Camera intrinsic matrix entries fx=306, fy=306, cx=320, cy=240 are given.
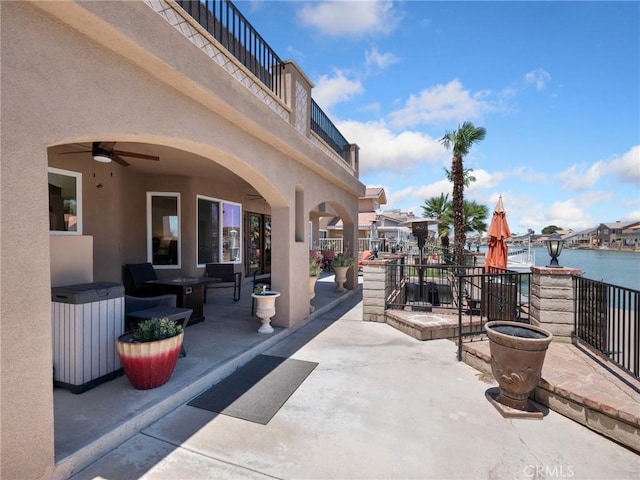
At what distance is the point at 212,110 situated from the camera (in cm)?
377

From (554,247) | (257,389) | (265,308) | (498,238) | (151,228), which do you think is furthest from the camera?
(151,228)

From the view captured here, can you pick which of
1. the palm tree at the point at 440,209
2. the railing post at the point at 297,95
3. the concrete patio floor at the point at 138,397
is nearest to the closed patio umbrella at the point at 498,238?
the railing post at the point at 297,95

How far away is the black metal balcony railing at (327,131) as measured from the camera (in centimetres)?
772

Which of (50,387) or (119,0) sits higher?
(119,0)

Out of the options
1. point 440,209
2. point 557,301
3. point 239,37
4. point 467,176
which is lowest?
point 557,301

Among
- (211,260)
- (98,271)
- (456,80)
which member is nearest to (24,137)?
(98,271)

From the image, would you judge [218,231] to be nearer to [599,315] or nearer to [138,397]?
[138,397]

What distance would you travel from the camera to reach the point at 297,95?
652 cm

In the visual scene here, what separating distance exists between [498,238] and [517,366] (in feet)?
16.2

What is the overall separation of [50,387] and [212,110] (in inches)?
124

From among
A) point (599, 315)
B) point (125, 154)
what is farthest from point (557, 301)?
point (125, 154)

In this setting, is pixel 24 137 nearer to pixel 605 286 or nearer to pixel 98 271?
pixel 98 271

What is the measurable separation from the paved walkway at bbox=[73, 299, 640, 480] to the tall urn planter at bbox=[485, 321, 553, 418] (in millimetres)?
142

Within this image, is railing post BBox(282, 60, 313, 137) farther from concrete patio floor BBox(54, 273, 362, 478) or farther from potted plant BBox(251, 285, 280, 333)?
concrete patio floor BBox(54, 273, 362, 478)
